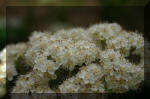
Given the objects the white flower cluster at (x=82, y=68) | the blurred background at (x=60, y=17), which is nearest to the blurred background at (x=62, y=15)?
the blurred background at (x=60, y=17)

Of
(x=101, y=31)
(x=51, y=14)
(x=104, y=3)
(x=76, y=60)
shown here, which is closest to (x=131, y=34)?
(x=101, y=31)

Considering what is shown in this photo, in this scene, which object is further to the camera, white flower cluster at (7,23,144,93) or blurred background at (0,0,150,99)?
blurred background at (0,0,150,99)

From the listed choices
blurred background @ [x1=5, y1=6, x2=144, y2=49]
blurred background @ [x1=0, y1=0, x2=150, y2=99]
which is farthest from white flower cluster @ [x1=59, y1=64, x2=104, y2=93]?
blurred background @ [x1=5, y1=6, x2=144, y2=49]

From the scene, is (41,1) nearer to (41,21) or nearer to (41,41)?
(41,21)

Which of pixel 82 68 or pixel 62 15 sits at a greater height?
pixel 62 15

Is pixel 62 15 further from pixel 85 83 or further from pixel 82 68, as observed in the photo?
pixel 85 83

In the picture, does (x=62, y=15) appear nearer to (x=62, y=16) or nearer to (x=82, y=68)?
(x=62, y=16)

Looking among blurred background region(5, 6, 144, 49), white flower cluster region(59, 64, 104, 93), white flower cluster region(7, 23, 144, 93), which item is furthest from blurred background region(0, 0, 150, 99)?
white flower cluster region(59, 64, 104, 93)

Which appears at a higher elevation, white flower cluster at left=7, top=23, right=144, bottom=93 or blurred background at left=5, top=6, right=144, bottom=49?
blurred background at left=5, top=6, right=144, bottom=49

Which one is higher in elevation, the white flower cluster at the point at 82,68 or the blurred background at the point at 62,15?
the blurred background at the point at 62,15

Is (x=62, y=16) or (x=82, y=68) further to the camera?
(x=62, y=16)

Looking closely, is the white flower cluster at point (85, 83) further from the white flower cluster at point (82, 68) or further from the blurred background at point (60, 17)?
the blurred background at point (60, 17)

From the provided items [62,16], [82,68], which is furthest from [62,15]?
[82,68]

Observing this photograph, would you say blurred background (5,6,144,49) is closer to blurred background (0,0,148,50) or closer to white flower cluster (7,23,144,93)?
blurred background (0,0,148,50)
